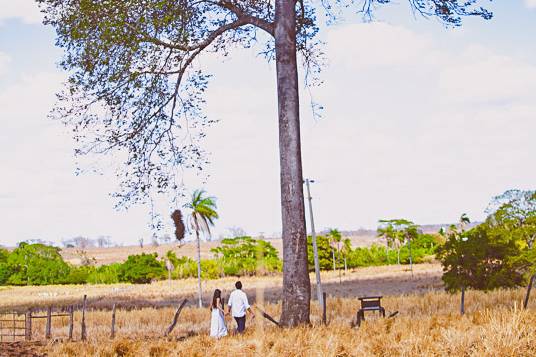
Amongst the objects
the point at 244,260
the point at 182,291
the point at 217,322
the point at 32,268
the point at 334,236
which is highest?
the point at 334,236

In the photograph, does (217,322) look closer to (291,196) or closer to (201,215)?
(291,196)

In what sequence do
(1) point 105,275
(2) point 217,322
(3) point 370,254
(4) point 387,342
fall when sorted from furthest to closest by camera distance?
(3) point 370,254 < (1) point 105,275 < (2) point 217,322 < (4) point 387,342

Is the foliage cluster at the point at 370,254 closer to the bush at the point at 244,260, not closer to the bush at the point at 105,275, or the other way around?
the bush at the point at 244,260

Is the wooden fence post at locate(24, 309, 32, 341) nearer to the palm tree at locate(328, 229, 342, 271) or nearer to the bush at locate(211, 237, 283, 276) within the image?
the bush at locate(211, 237, 283, 276)

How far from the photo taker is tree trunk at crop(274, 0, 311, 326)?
55.2 feet

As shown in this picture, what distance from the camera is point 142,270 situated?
2832 inches

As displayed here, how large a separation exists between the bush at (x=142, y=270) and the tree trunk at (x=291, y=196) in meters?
56.6

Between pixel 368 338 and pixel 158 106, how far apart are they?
416 inches

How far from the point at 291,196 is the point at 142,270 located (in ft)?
188

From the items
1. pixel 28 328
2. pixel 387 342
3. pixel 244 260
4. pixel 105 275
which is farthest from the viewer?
pixel 244 260

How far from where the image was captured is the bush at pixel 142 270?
72.0 metres

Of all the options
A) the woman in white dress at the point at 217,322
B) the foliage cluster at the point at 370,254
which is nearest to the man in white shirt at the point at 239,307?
the woman in white dress at the point at 217,322

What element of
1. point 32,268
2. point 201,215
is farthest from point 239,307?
point 32,268

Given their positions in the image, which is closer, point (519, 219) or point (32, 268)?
point (519, 219)
